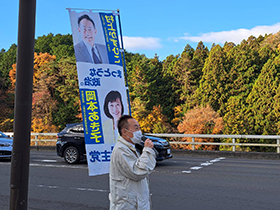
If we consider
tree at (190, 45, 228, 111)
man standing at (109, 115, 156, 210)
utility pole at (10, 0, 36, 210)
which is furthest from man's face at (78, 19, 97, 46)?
tree at (190, 45, 228, 111)

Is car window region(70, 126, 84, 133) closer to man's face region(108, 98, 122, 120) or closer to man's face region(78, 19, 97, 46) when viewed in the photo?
man's face region(108, 98, 122, 120)

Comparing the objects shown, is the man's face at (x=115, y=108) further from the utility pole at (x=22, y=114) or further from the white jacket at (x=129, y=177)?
the white jacket at (x=129, y=177)

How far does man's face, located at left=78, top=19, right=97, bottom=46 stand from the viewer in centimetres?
587

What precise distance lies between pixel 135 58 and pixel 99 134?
160ft

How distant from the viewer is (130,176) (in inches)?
129

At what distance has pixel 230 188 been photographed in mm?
8938

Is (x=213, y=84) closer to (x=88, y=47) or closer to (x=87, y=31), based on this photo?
(x=87, y=31)

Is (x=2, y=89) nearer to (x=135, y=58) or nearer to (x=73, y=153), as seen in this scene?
(x=135, y=58)

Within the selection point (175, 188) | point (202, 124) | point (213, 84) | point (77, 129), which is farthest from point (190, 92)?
point (175, 188)

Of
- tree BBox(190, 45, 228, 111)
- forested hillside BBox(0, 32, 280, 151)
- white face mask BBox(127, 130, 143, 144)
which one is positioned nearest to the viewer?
white face mask BBox(127, 130, 143, 144)

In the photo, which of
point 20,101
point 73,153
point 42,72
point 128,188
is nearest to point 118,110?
point 20,101

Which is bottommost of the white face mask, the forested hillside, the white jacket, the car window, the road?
the road

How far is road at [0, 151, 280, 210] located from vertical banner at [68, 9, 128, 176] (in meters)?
1.79

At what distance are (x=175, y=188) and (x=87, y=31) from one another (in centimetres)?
474
